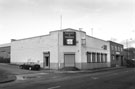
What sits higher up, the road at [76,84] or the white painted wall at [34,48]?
the white painted wall at [34,48]

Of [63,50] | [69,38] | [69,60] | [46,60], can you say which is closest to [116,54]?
[69,60]

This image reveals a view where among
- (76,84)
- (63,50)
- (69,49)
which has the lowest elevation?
(76,84)

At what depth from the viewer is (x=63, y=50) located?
36.0m

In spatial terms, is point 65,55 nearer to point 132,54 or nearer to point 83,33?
point 83,33

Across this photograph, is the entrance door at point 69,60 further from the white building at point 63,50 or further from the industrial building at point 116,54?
the industrial building at point 116,54

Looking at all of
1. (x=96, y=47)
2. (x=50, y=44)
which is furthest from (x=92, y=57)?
(x=50, y=44)

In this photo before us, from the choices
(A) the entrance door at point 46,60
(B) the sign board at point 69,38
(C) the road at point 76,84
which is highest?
(B) the sign board at point 69,38

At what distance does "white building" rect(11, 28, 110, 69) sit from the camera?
3603cm

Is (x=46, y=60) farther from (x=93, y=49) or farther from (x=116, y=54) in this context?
(x=116, y=54)

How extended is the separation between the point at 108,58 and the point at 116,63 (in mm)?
7247

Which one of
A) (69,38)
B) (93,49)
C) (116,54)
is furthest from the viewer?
(116,54)

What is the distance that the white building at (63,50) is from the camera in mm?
36031

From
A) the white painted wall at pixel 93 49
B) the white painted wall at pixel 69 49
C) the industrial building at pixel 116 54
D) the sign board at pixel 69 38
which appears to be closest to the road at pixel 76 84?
the white painted wall at pixel 69 49

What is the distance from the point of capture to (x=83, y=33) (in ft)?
125
